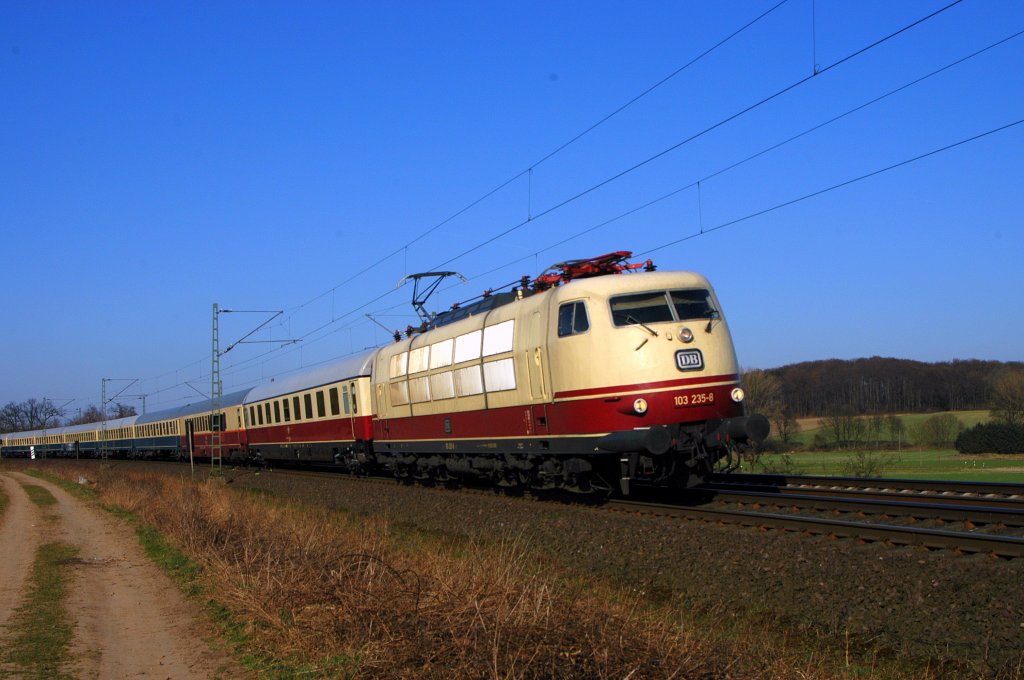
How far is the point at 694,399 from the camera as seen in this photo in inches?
549

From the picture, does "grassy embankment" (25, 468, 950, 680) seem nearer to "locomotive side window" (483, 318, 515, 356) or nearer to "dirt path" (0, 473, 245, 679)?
"dirt path" (0, 473, 245, 679)

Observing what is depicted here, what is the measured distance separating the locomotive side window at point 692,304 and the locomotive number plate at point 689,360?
0.63m

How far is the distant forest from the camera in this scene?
78938 millimetres

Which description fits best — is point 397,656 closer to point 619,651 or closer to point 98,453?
point 619,651

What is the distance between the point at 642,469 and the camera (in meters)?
14.2

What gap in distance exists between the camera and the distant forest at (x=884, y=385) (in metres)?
78.9

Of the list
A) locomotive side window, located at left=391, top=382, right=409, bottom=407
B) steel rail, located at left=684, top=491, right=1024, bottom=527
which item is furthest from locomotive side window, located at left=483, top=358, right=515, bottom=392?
locomotive side window, located at left=391, top=382, right=409, bottom=407

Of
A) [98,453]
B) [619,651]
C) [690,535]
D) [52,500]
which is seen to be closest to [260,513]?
[690,535]

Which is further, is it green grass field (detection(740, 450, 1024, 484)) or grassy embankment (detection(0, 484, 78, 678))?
green grass field (detection(740, 450, 1024, 484))

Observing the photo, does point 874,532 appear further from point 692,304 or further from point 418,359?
point 418,359

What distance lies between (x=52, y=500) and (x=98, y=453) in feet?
166

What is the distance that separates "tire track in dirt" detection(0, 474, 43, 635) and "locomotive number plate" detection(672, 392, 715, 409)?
29.9 feet

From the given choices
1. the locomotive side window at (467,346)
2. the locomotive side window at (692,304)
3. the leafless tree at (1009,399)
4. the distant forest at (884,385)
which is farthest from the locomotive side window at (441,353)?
the distant forest at (884,385)

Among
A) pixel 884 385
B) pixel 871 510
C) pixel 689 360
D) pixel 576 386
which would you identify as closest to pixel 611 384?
pixel 576 386
